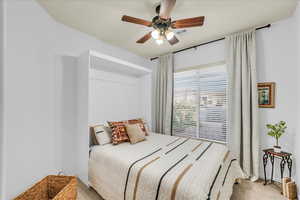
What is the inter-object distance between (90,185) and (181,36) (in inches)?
118

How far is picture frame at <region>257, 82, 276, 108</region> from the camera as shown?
2.07 meters

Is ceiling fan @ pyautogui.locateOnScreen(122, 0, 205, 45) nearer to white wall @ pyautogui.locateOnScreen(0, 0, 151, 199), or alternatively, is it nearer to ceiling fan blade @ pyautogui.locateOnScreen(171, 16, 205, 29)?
ceiling fan blade @ pyautogui.locateOnScreen(171, 16, 205, 29)

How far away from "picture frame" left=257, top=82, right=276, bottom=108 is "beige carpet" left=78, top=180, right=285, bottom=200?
128cm

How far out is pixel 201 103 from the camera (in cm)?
288

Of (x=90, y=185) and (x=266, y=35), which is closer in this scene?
(x=90, y=185)

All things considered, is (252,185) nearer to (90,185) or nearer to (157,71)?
(90,185)

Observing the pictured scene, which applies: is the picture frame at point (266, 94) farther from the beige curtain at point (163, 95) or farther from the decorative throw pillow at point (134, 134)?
the decorative throw pillow at point (134, 134)

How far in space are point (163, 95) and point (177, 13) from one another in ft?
6.12

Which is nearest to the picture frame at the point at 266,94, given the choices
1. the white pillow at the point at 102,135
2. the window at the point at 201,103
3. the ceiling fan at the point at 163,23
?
the window at the point at 201,103

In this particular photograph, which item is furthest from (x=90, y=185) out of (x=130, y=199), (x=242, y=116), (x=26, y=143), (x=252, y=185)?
(x=242, y=116)

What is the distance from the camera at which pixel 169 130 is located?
123 inches

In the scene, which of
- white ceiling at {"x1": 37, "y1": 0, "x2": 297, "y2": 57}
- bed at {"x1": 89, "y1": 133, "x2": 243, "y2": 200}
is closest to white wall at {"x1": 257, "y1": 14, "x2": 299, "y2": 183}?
white ceiling at {"x1": 37, "y1": 0, "x2": 297, "y2": 57}

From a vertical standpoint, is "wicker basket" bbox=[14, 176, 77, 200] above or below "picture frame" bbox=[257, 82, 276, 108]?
below

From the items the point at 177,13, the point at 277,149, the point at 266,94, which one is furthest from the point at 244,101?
the point at 177,13
